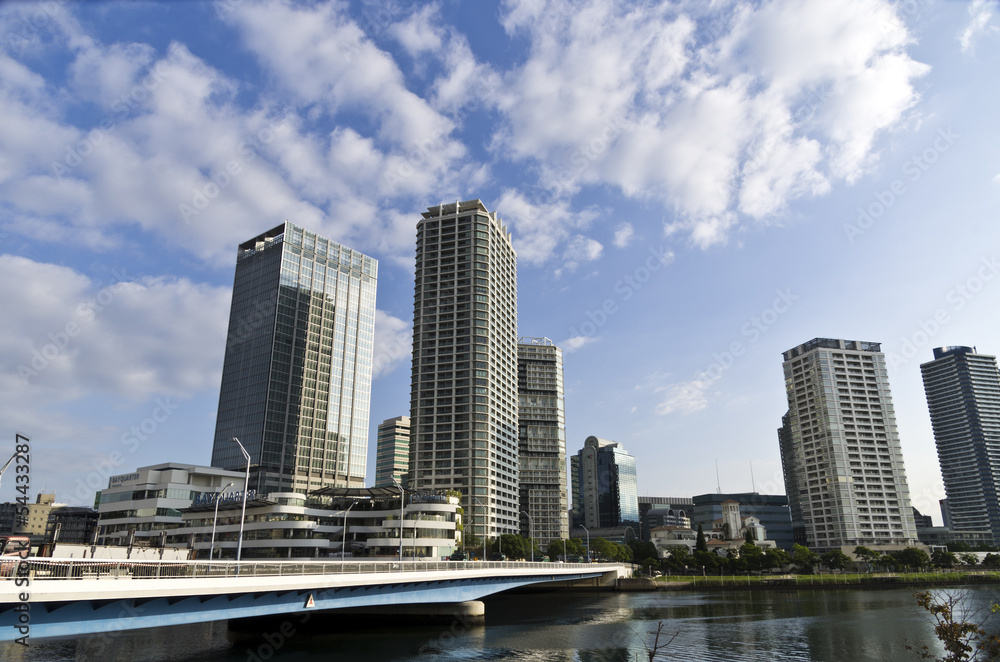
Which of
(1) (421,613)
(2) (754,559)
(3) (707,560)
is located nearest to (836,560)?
(2) (754,559)

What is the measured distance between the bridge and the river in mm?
6336

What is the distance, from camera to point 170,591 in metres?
33.6

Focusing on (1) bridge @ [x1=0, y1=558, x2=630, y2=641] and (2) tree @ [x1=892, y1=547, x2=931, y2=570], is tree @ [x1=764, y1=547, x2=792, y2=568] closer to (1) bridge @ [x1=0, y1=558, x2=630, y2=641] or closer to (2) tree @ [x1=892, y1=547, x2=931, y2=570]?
(2) tree @ [x1=892, y1=547, x2=931, y2=570]

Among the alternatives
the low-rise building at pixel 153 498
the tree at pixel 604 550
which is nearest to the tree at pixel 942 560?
the tree at pixel 604 550

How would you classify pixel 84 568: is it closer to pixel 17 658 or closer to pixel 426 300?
pixel 17 658

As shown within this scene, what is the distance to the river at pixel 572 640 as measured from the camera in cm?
5066

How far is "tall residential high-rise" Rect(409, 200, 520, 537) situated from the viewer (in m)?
169

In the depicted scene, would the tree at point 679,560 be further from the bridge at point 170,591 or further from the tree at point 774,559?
the bridge at point 170,591

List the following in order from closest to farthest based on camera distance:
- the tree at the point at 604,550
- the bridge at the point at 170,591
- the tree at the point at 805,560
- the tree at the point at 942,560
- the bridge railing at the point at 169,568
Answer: the bridge at the point at 170,591, the bridge railing at the point at 169,568, the tree at the point at 805,560, the tree at the point at 942,560, the tree at the point at 604,550

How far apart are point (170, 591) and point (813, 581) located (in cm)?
14249

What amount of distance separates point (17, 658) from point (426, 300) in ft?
476

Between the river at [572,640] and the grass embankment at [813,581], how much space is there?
151 ft

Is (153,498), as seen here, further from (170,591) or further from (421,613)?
(170,591)

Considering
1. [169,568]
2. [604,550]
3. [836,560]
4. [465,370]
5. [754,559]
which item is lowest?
[836,560]
